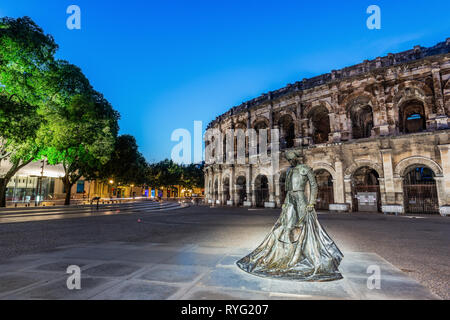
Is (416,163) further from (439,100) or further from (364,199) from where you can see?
(439,100)

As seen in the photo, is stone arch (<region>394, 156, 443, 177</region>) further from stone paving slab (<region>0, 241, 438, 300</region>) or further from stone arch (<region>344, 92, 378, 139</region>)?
stone paving slab (<region>0, 241, 438, 300</region>)

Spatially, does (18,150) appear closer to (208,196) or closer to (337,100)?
(208,196)

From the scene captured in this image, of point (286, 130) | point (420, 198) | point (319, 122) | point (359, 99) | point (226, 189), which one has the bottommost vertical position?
point (420, 198)

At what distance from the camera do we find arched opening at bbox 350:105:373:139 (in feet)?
63.8

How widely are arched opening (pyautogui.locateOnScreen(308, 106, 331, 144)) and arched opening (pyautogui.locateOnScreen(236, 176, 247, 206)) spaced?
8670 mm

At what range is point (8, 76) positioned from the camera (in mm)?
15062

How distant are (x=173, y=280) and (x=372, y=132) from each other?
18378 millimetres

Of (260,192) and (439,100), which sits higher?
(439,100)

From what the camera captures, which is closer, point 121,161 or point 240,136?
point 240,136

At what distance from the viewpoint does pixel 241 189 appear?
25.7m

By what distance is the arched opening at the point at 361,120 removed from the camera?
19456 mm

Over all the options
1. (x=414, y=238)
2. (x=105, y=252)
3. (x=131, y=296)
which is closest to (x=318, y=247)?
(x=131, y=296)

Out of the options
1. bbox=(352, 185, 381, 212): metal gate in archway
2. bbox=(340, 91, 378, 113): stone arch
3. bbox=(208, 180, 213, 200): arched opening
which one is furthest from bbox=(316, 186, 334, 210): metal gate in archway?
bbox=(208, 180, 213, 200): arched opening

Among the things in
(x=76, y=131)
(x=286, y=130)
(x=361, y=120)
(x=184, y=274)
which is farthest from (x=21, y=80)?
(x=361, y=120)
